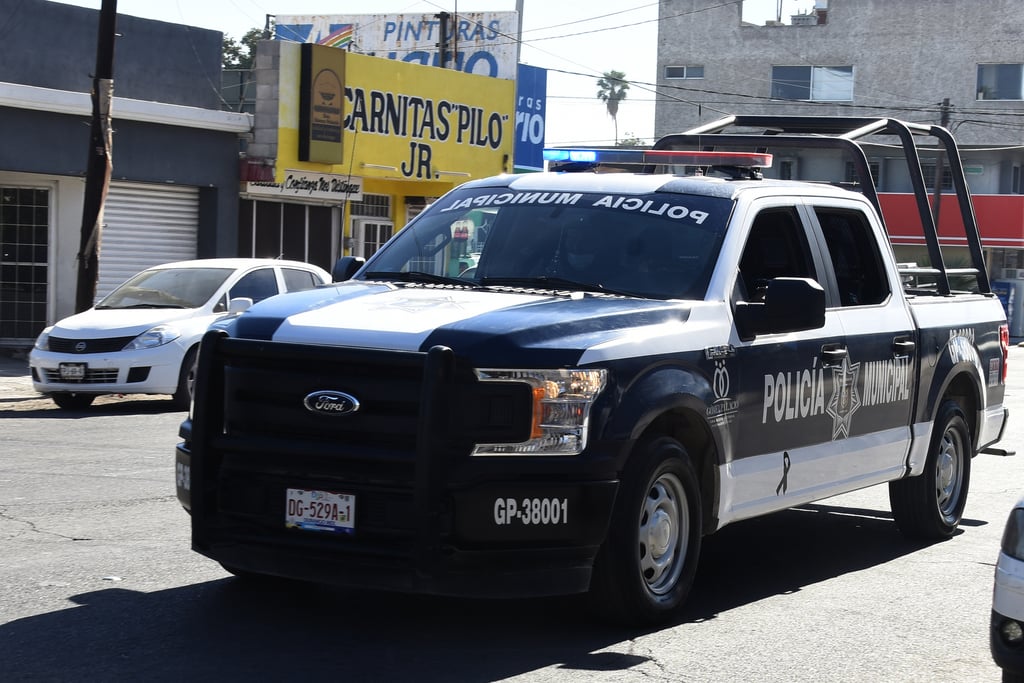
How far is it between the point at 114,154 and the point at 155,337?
8.26 meters

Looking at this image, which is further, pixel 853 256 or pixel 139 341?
pixel 139 341

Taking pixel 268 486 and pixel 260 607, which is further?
pixel 260 607

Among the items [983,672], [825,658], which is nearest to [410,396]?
[825,658]

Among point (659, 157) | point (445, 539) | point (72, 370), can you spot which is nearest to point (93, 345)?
point (72, 370)

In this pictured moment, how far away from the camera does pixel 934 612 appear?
7.05m

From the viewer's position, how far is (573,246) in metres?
7.26

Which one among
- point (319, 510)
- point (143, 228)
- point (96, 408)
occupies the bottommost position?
point (96, 408)

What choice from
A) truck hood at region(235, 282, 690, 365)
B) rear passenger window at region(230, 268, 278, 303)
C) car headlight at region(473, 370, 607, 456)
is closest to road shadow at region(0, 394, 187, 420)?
rear passenger window at region(230, 268, 278, 303)

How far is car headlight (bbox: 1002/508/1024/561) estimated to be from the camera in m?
5.02

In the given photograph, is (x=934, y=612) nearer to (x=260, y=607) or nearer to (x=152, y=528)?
(x=260, y=607)

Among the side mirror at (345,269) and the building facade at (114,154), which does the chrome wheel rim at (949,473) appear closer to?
the side mirror at (345,269)

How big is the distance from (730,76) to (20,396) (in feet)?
167

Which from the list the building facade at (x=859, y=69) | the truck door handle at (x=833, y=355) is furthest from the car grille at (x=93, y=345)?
the building facade at (x=859, y=69)

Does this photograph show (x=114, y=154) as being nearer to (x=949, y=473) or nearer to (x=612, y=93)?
(x=949, y=473)
